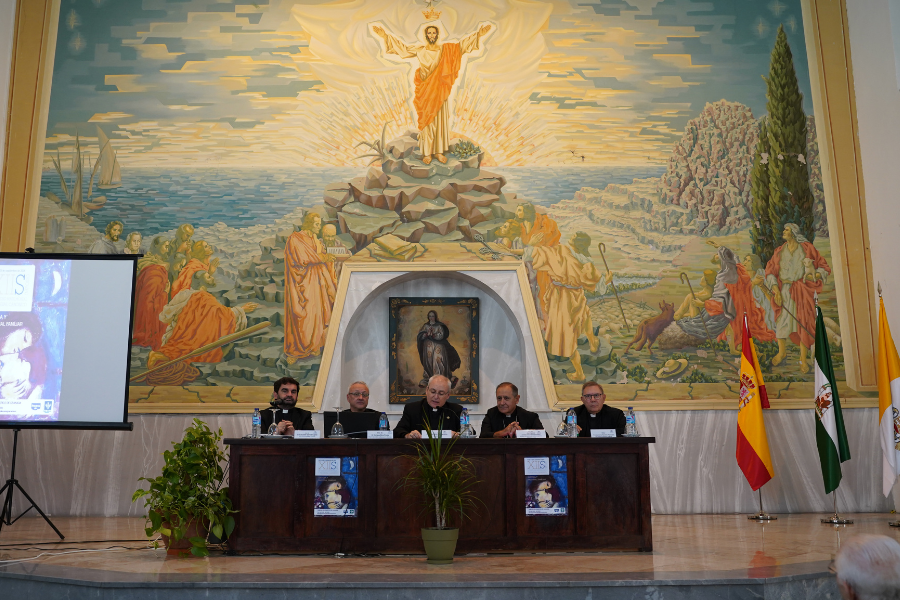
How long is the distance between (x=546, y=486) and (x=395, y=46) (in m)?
5.90

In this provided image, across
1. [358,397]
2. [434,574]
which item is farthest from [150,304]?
[434,574]

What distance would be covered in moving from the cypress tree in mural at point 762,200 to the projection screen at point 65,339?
261 inches

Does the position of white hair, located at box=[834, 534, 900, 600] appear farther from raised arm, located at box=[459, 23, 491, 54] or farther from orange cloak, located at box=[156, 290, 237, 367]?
raised arm, located at box=[459, 23, 491, 54]

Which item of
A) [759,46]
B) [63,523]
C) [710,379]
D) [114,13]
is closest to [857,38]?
[759,46]

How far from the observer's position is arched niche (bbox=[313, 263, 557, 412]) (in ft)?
28.8

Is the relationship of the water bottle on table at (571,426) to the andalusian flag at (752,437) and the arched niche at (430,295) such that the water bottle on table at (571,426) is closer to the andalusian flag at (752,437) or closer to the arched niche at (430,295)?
the arched niche at (430,295)

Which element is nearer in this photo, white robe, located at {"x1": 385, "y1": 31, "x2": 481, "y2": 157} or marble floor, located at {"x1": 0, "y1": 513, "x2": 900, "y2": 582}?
marble floor, located at {"x1": 0, "y1": 513, "x2": 900, "y2": 582}

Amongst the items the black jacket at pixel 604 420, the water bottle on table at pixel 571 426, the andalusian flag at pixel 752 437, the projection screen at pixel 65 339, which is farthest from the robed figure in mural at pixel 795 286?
the projection screen at pixel 65 339

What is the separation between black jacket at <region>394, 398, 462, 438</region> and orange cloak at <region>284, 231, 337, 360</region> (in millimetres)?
2505

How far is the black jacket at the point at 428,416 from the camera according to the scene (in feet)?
21.4

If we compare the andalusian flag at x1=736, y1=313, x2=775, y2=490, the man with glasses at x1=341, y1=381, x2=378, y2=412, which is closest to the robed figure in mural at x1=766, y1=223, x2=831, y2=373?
the andalusian flag at x1=736, y1=313, x2=775, y2=490

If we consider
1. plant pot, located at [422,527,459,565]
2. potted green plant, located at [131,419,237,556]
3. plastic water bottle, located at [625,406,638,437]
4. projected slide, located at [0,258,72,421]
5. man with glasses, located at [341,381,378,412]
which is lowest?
plant pot, located at [422,527,459,565]

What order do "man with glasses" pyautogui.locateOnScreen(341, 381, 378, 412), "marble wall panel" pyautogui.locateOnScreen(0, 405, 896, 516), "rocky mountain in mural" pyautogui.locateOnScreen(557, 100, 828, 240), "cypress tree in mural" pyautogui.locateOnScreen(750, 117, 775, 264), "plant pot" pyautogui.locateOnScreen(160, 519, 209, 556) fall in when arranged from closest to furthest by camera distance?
"plant pot" pyautogui.locateOnScreen(160, 519, 209, 556)
"man with glasses" pyautogui.locateOnScreen(341, 381, 378, 412)
"marble wall panel" pyautogui.locateOnScreen(0, 405, 896, 516)
"cypress tree in mural" pyautogui.locateOnScreen(750, 117, 775, 264)
"rocky mountain in mural" pyautogui.locateOnScreen(557, 100, 828, 240)

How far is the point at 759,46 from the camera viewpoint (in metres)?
9.31
